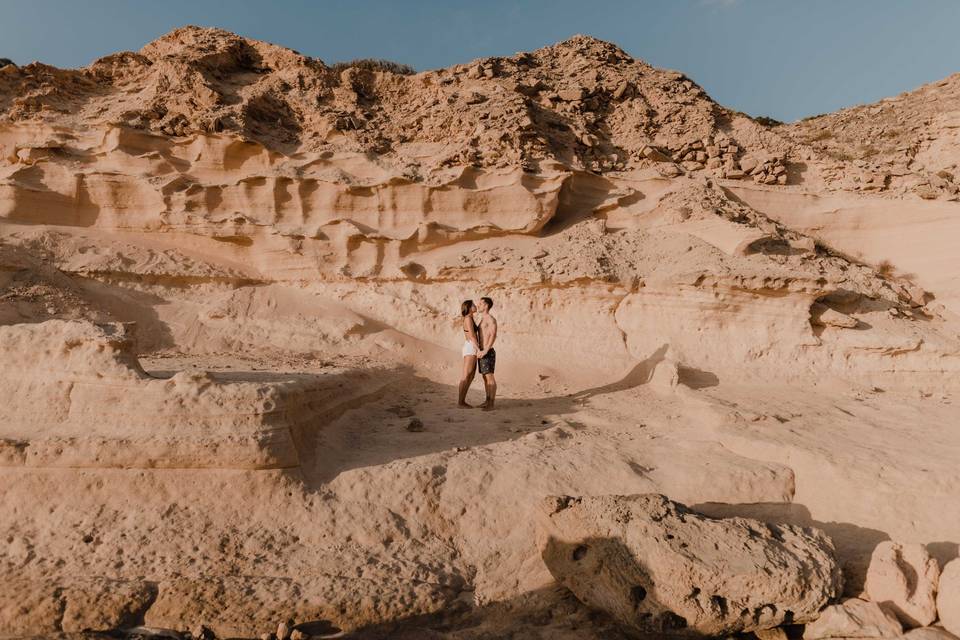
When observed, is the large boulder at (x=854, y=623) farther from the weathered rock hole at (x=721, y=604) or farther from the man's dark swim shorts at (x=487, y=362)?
the man's dark swim shorts at (x=487, y=362)

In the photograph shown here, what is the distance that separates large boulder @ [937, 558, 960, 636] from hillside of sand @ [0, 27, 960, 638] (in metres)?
0.46

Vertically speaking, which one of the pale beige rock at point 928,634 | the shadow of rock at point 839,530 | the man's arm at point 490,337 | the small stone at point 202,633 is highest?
the man's arm at point 490,337

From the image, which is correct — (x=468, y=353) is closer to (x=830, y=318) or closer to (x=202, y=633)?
(x=202, y=633)

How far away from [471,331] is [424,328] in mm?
1831

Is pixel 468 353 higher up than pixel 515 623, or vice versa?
pixel 468 353

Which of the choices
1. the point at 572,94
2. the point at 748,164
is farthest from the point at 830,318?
the point at 572,94

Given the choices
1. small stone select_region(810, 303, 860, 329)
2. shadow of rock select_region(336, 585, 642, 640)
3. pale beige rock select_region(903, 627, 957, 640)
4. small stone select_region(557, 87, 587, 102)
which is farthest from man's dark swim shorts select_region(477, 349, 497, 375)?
small stone select_region(557, 87, 587, 102)

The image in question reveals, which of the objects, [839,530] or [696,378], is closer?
[839,530]

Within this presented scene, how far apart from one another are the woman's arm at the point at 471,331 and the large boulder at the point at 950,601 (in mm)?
4401

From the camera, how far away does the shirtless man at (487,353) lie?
621 cm

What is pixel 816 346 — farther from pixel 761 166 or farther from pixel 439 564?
pixel 439 564

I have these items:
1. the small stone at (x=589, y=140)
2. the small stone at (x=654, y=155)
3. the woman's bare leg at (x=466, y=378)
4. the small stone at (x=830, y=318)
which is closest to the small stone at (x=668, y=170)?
the small stone at (x=654, y=155)

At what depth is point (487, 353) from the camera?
6.39m

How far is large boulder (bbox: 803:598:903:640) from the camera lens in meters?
3.20
